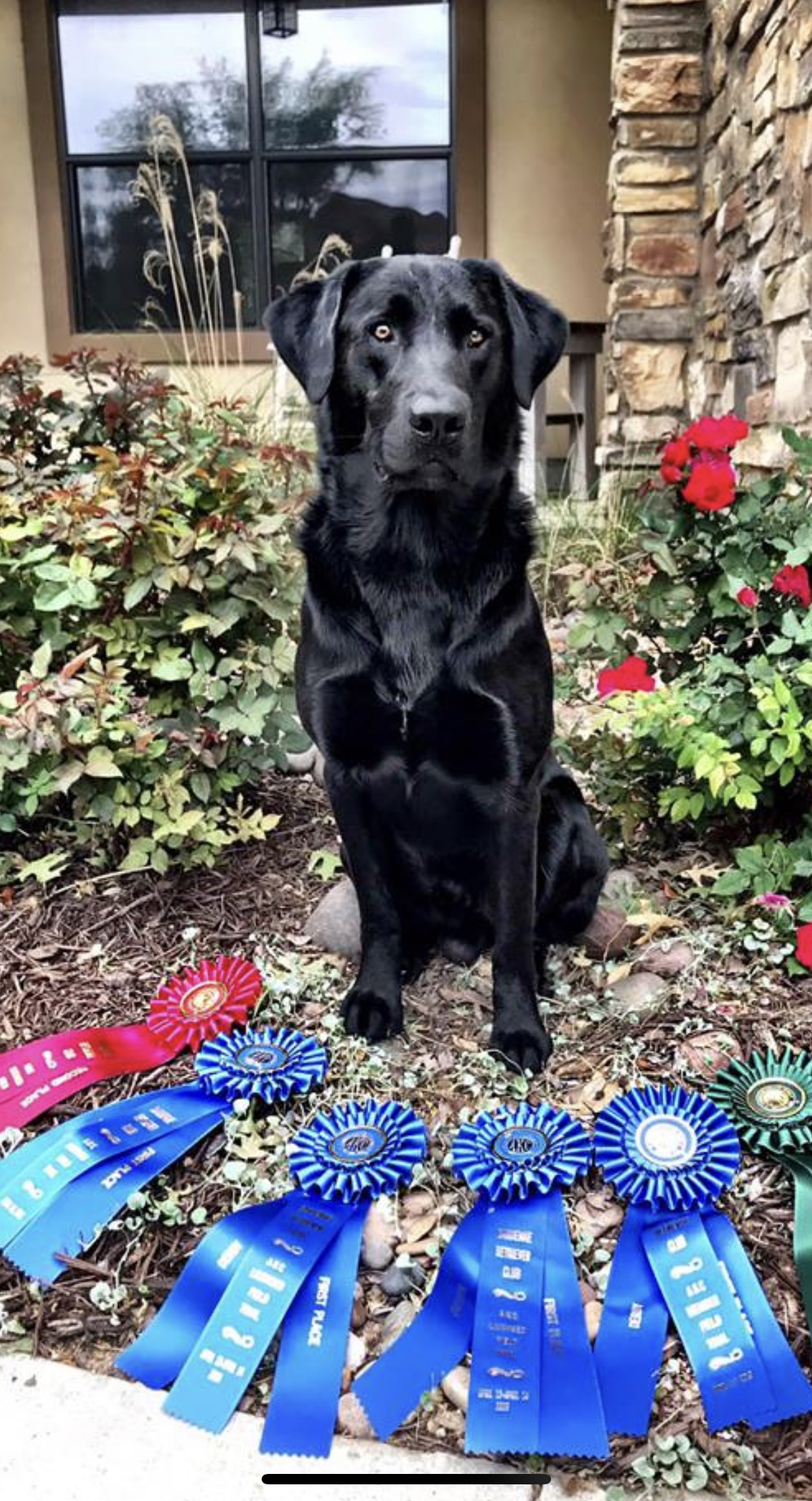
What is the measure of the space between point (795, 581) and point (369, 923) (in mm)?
1013

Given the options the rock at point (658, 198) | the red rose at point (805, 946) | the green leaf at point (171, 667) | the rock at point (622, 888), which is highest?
the rock at point (658, 198)

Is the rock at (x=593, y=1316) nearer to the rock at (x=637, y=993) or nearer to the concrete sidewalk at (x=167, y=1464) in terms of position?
the concrete sidewalk at (x=167, y=1464)

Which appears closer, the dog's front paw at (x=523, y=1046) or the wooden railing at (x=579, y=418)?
the dog's front paw at (x=523, y=1046)

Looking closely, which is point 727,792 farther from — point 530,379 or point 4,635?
point 4,635

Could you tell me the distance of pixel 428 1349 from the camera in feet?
4.42

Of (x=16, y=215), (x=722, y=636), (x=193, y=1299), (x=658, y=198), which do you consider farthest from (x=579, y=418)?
(x=193, y=1299)

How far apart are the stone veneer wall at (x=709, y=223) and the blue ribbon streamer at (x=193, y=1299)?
2782 mm

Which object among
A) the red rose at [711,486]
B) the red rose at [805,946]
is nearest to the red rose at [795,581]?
the red rose at [711,486]

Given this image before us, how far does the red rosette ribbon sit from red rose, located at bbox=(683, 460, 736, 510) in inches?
47.7

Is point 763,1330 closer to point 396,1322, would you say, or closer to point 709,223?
point 396,1322

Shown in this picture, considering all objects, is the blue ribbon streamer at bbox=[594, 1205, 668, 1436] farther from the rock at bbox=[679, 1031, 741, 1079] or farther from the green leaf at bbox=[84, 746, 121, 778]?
the green leaf at bbox=[84, 746, 121, 778]

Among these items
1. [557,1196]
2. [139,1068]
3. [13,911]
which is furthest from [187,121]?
[557,1196]

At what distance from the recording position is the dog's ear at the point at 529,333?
1839mm

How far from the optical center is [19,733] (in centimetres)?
221
